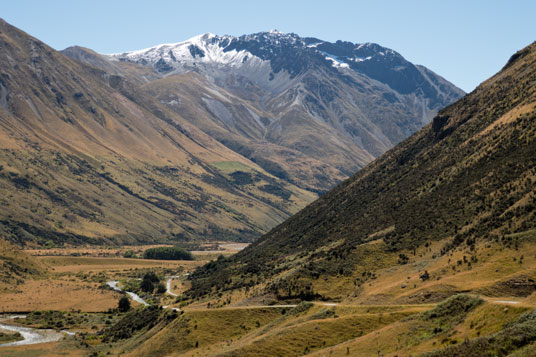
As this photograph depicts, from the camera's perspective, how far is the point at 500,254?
74.1 m

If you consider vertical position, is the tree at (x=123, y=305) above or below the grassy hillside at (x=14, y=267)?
below

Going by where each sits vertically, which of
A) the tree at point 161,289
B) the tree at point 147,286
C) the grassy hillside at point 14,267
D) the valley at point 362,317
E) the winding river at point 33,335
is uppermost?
the grassy hillside at point 14,267

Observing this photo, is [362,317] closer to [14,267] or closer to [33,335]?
[33,335]

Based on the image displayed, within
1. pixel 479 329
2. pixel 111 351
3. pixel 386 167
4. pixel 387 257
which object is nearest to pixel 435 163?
pixel 386 167

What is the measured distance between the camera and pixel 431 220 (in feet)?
344

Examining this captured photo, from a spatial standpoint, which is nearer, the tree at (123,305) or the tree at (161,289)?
the tree at (123,305)

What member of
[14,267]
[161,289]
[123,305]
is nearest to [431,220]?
[123,305]

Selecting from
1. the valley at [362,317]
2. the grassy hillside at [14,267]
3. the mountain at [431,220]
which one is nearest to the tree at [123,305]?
the valley at [362,317]

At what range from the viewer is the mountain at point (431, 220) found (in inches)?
3086

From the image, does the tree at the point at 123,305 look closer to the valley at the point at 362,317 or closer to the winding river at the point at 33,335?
the valley at the point at 362,317

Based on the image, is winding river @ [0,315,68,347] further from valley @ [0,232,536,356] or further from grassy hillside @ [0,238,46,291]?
grassy hillside @ [0,238,46,291]

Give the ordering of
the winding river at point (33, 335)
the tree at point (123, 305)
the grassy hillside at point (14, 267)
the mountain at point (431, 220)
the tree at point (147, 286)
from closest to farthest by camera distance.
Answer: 1. the mountain at point (431, 220)
2. the winding river at point (33, 335)
3. the tree at point (123, 305)
4. the grassy hillside at point (14, 267)
5. the tree at point (147, 286)

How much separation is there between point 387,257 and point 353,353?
169 feet

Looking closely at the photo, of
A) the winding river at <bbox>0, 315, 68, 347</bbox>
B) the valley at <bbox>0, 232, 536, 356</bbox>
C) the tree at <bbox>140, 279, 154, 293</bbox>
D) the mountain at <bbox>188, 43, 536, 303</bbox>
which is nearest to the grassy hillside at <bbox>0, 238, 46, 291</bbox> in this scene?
the tree at <bbox>140, 279, 154, 293</bbox>
